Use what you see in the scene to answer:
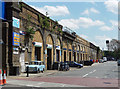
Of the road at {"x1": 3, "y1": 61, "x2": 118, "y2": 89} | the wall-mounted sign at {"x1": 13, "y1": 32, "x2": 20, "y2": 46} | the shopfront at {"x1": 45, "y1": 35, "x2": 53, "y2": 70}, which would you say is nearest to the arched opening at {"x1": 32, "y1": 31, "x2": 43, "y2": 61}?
the shopfront at {"x1": 45, "y1": 35, "x2": 53, "y2": 70}

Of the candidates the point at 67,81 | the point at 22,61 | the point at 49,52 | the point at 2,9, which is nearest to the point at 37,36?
the point at 49,52

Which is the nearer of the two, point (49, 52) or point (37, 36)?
point (37, 36)

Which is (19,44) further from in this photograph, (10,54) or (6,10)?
(6,10)

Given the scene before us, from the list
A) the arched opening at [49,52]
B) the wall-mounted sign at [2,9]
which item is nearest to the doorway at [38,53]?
the arched opening at [49,52]

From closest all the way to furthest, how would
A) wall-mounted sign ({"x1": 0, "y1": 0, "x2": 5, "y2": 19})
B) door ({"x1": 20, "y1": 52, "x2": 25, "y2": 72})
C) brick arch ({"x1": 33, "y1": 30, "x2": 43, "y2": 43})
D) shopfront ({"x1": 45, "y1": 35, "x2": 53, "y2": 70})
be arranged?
wall-mounted sign ({"x1": 0, "y1": 0, "x2": 5, "y2": 19})
door ({"x1": 20, "y1": 52, "x2": 25, "y2": 72})
brick arch ({"x1": 33, "y1": 30, "x2": 43, "y2": 43})
shopfront ({"x1": 45, "y1": 35, "x2": 53, "y2": 70})

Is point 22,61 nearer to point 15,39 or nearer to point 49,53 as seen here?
point 15,39

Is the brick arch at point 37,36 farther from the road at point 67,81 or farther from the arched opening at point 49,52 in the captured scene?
the road at point 67,81

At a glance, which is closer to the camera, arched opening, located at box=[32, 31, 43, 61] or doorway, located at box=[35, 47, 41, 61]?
arched opening, located at box=[32, 31, 43, 61]

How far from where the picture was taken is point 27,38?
24328 mm

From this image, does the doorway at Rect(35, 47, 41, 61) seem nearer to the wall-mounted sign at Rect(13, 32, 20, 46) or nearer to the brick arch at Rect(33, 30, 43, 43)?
the brick arch at Rect(33, 30, 43, 43)

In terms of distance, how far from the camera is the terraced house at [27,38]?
19.5m

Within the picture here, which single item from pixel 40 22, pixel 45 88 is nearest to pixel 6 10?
pixel 40 22

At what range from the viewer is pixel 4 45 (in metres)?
19.0

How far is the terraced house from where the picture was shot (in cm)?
1954
